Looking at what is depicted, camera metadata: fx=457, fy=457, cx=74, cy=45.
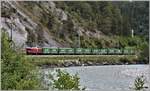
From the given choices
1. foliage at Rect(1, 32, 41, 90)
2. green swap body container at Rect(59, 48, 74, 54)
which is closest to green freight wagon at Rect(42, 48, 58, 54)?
green swap body container at Rect(59, 48, 74, 54)

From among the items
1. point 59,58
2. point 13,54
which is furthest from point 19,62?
point 59,58

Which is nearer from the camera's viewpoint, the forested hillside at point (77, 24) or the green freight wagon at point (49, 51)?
the green freight wagon at point (49, 51)

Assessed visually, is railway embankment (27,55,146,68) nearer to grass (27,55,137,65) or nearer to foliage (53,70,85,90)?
grass (27,55,137,65)

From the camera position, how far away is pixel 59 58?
58969 millimetres

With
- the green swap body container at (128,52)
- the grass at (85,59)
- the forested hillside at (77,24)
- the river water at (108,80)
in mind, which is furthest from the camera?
the green swap body container at (128,52)

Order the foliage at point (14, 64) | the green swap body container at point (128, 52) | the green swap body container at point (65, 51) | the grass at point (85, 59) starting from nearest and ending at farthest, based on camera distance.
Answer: the foliage at point (14, 64)
the grass at point (85, 59)
the green swap body container at point (65, 51)
the green swap body container at point (128, 52)

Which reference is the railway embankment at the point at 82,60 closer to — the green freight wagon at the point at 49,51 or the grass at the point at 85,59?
the grass at the point at 85,59

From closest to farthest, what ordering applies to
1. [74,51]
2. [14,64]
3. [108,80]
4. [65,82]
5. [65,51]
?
[65,82]
[14,64]
[108,80]
[65,51]
[74,51]

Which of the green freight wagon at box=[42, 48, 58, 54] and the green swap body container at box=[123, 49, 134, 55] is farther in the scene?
the green swap body container at box=[123, 49, 134, 55]

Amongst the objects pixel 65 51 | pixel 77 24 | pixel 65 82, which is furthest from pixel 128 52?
pixel 65 82

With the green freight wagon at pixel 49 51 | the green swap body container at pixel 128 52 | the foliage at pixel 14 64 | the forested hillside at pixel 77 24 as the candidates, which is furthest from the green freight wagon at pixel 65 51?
the foliage at pixel 14 64

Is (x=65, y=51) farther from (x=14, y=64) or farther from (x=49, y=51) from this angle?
(x=14, y=64)

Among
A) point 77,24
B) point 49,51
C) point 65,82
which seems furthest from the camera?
point 77,24

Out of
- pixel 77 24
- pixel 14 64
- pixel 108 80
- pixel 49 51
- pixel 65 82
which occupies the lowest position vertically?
pixel 108 80
